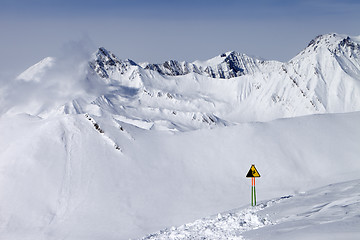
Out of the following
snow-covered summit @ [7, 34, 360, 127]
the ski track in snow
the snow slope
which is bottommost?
the ski track in snow

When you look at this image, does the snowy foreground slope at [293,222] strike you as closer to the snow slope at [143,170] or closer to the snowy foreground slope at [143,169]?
the snowy foreground slope at [143,169]

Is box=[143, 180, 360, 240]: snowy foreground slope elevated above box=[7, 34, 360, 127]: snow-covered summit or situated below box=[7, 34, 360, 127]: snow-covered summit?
below

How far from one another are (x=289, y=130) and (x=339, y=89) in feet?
384

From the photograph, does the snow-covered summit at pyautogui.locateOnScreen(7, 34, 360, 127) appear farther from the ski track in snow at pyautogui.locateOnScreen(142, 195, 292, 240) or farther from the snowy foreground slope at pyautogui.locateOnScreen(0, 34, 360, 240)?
the ski track in snow at pyautogui.locateOnScreen(142, 195, 292, 240)

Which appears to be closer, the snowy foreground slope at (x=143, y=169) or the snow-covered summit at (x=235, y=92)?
the snowy foreground slope at (x=143, y=169)

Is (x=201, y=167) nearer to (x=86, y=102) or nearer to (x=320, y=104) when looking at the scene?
(x=86, y=102)

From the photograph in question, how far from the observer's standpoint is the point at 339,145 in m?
37.7

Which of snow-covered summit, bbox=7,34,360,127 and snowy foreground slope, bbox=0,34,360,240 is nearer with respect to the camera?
snowy foreground slope, bbox=0,34,360,240

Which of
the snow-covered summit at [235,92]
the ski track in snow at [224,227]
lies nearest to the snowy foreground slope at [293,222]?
the ski track in snow at [224,227]

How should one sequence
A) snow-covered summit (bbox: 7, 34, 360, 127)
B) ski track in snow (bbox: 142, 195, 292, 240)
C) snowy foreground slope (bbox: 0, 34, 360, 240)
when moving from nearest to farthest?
1. ski track in snow (bbox: 142, 195, 292, 240)
2. snowy foreground slope (bbox: 0, 34, 360, 240)
3. snow-covered summit (bbox: 7, 34, 360, 127)

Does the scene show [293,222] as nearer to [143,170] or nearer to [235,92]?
[143,170]

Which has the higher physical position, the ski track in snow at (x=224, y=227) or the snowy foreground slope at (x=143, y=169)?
the snowy foreground slope at (x=143, y=169)

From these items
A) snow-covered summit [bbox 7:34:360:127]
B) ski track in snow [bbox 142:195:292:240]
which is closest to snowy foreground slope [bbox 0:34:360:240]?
ski track in snow [bbox 142:195:292:240]

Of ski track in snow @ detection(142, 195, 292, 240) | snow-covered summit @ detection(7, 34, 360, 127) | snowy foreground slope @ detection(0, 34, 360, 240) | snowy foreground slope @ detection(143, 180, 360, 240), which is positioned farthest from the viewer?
snow-covered summit @ detection(7, 34, 360, 127)
